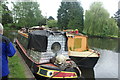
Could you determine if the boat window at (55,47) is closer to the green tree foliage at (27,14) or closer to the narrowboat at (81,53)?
the narrowboat at (81,53)

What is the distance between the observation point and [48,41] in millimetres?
6727

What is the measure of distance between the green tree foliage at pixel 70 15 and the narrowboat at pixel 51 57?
27512 mm

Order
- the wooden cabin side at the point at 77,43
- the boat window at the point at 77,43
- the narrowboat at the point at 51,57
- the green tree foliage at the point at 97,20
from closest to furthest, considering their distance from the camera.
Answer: the narrowboat at the point at 51,57
the wooden cabin side at the point at 77,43
the boat window at the point at 77,43
the green tree foliage at the point at 97,20

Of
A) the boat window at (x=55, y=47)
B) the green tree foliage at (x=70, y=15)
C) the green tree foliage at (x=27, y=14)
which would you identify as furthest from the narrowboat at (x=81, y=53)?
the green tree foliage at (x=27, y=14)

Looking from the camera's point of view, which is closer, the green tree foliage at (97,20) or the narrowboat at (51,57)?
the narrowboat at (51,57)

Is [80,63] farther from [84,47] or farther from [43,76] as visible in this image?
[43,76]

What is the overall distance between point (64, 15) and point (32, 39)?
31866 mm

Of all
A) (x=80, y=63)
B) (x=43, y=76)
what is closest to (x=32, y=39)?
(x=43, y=76)

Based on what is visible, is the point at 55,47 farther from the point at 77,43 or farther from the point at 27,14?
the point at 27,14

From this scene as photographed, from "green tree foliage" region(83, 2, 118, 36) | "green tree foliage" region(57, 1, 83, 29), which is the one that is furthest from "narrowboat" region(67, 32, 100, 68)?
"green tree foliage" region(57, 1, 83, 29)

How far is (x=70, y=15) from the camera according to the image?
36.7 m

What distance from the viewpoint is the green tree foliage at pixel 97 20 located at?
86.4 ft

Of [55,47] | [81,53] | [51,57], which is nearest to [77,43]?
[81,53]

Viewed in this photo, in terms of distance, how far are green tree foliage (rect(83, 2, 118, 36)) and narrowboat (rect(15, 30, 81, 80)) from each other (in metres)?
20.8
